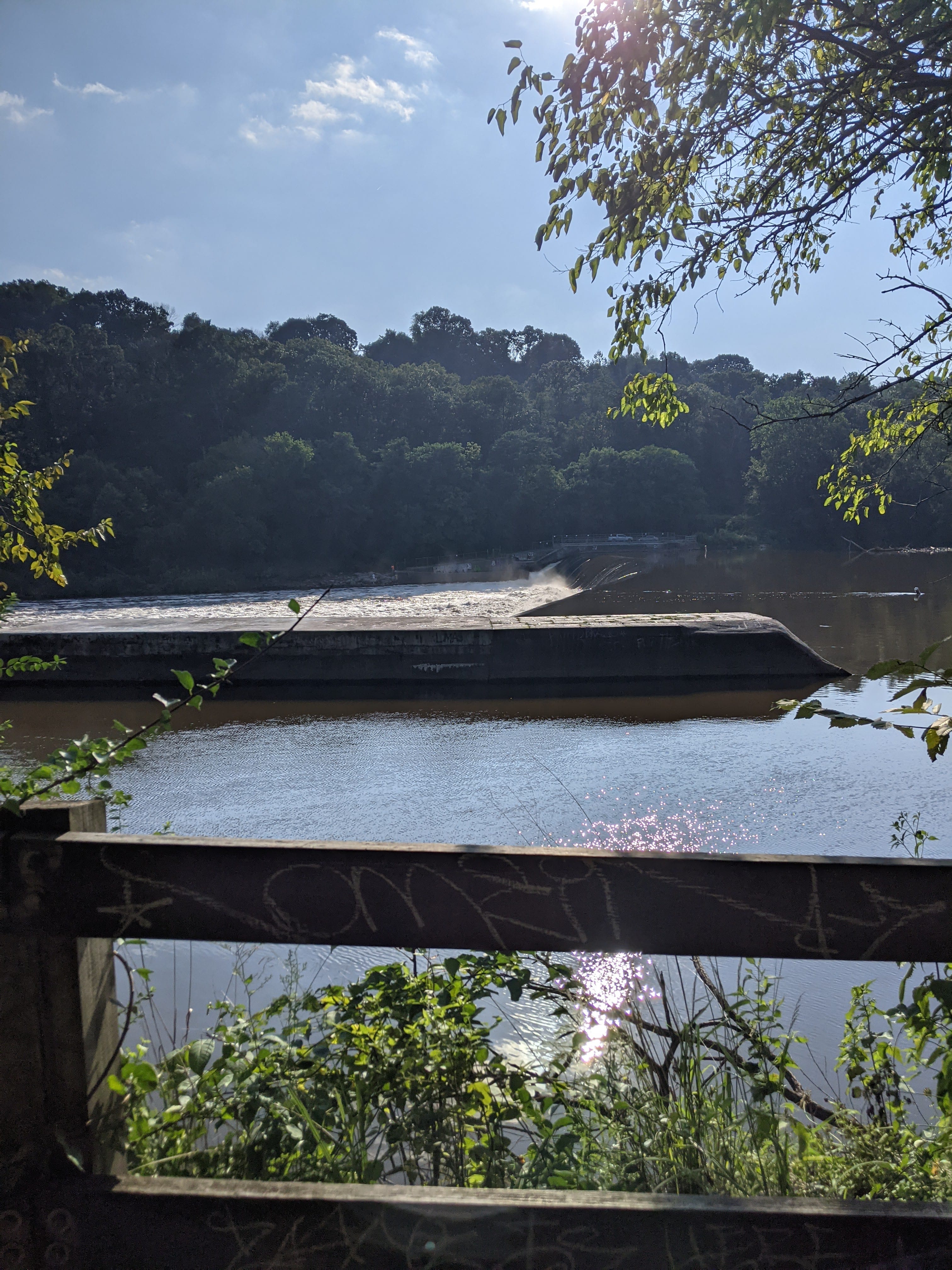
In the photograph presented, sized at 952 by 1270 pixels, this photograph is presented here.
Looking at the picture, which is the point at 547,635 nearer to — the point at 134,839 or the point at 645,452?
the point at 134,839

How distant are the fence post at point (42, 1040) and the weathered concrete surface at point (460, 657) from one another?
14131 mm

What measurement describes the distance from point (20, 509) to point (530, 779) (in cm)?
656

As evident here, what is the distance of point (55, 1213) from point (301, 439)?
222 ft

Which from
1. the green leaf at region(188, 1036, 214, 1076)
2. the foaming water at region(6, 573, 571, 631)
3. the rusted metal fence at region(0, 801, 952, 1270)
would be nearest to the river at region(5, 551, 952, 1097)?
the green leaf at region(188, 1036, 214, 1076)

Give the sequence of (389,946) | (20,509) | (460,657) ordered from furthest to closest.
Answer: (460,657), (20,509), (389,946)

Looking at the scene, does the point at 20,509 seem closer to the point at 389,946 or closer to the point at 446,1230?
the point at 389,946

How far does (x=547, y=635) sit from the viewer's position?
1608 centimetres

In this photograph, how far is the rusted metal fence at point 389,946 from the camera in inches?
58.4

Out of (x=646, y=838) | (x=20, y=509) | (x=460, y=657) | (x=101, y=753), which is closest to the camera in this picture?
(x=101, y=753)

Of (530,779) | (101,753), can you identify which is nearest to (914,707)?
(101,753)

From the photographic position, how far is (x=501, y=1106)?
2.25 m

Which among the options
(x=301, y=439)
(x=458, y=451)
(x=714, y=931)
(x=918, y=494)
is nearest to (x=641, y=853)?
(x=714, y=931)

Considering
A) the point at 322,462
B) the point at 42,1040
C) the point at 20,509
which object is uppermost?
the point at 322,462

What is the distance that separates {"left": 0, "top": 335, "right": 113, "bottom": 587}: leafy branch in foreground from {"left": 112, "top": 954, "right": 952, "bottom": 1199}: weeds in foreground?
2511mm
